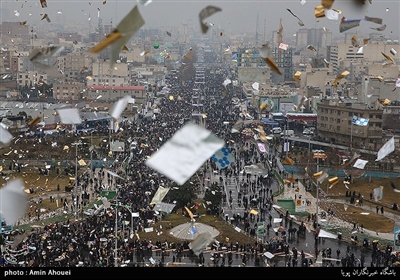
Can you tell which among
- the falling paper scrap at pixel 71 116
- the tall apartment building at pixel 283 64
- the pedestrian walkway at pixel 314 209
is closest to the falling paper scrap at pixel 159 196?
the pedestrian walkway at pixel 314 209

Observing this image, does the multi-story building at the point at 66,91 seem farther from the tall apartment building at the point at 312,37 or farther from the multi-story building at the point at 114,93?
the tall apartment building at the point at 312,37

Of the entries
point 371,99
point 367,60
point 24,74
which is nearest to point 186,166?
point 371,99

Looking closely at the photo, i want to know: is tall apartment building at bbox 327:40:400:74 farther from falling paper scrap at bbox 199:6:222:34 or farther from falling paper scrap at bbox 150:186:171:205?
falling paper scrap at bbox 199:6:222:34

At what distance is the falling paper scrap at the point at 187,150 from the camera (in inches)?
119

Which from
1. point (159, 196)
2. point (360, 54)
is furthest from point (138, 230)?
point (360, 54)

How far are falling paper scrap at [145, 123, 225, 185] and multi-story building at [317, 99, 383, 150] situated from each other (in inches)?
637

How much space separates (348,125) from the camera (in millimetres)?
19266

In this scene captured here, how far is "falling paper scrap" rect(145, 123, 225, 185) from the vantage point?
3.03 meters

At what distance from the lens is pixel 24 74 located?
37.6 meters

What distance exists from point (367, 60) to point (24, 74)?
Result: 27012mm

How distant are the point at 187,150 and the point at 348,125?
1694 cm

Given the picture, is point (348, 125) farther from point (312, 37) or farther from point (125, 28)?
point (312, 37)

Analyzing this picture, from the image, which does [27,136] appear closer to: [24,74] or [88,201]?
[88,201]

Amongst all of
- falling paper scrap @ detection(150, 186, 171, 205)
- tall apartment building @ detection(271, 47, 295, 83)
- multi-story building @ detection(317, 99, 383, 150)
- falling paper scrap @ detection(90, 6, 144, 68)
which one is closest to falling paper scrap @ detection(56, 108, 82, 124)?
falling paper scrap @ detection(90, 6, 144, 68)
